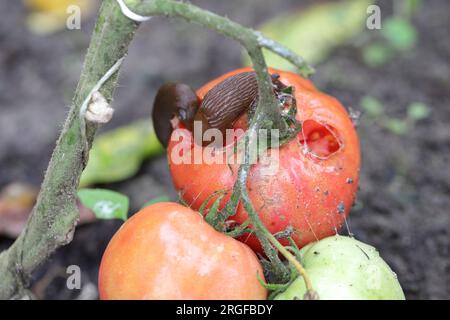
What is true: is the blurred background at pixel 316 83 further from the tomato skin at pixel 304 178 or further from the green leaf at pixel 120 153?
the tomato skin at pixel 304 178

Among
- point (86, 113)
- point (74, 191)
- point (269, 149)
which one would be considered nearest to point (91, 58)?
point (86, 113)

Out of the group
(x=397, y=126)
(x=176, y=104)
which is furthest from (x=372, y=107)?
(x=176, y=104)

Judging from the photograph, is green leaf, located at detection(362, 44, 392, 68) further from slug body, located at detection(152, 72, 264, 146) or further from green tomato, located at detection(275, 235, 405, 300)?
green tomato, located at detection(275, 235, 405, 300)

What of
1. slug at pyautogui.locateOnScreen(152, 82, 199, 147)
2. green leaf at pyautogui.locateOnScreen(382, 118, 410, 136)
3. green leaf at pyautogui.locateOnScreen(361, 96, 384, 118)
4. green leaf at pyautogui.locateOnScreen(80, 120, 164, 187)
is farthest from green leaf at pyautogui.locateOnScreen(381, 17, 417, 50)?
slug at pyautogui.locateOnScreen(152, 82, 199, 147)

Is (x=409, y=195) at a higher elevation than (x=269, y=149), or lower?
lower

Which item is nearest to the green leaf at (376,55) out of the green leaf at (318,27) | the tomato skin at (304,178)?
the green leaf at (318,27)

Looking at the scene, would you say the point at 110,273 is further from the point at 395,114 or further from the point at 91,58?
the point at 395,114
